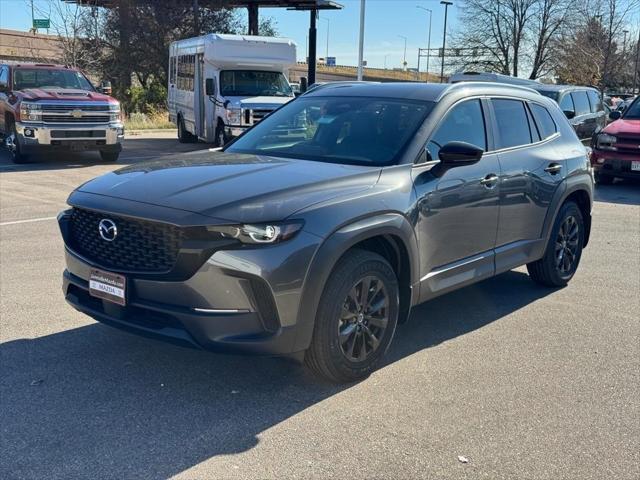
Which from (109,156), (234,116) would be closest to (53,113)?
(109,156)

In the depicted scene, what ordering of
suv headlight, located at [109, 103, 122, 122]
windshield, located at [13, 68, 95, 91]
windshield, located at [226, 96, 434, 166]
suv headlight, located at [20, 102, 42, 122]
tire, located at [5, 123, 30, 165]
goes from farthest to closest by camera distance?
1. windshield, located at [13, 68, 95, 91]
2. suv headlight, located at [109, 103, 122, 122]
3. tire, located at [5, 123, 30, 165]
4. suv headlight, located at [20, 102, 42, 122]
5. windshield, located at [226, 96, 434, 166]

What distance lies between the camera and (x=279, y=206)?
371 centimetres

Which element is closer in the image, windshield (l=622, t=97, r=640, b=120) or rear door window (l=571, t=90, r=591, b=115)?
windshield (l=622, t=97, r=640, b=120)

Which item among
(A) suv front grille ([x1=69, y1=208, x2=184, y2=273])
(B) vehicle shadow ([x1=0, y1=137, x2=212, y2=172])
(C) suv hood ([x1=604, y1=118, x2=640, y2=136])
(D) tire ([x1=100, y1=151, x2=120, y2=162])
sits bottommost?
(B) vehicle shadow ([x1=0, y1=137, x2=212, y2=172])

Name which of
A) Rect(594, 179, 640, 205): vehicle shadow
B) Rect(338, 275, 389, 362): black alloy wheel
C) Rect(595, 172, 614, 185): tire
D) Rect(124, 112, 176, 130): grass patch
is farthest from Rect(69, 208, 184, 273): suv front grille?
Rect(124, 112, 176, 130): grass patch

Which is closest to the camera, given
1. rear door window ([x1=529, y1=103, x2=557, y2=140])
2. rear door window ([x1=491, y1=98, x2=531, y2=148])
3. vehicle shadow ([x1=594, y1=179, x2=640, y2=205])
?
rear door window ([x1=491, y1=98, x2=531, y2=148])

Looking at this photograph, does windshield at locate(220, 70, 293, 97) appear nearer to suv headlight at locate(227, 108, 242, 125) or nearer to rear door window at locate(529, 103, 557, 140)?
suv headlight at locate(227, 108, 242, 125)

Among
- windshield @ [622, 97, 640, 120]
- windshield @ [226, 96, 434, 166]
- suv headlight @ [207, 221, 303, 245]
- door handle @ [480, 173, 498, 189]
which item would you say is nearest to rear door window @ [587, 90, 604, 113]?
windshield @ [622, 97, 640, 120]

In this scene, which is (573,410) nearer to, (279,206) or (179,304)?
(279,206)

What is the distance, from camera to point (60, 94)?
14.2m

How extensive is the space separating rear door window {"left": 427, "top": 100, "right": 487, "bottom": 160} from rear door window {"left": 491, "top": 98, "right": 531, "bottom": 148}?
0.84ft

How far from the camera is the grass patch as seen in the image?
2688 centimetres

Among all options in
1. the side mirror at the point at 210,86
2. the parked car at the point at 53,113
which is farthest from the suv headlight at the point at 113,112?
the side mirror at the point at 210,86

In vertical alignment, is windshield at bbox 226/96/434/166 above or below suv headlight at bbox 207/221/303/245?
above
